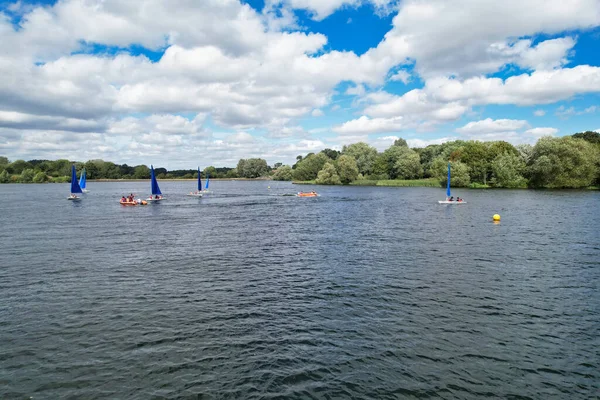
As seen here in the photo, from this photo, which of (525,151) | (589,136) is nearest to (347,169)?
(525,151)

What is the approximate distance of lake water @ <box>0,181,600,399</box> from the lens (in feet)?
47.4

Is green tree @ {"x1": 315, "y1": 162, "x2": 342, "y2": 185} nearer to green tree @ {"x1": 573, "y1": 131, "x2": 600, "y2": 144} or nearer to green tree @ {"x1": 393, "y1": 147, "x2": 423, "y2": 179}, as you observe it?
green tree @ {"x1": 393, "y1": 147, "x2": 423, "y2": 179}

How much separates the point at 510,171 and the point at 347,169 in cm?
→ 7504

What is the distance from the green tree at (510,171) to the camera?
13612 cm

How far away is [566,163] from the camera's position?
126312mm

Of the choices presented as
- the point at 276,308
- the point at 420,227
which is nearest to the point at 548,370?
the point at 276,308

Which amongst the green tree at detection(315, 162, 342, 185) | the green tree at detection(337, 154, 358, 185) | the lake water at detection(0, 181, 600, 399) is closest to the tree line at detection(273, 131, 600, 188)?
the green tree at detection(337, 154, 358, 185)

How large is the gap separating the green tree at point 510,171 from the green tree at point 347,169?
66.7m

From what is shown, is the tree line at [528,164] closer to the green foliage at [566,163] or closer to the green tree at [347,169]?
the green foliage at [566,163]

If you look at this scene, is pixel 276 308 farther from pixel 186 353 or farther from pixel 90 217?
pixel 90 217

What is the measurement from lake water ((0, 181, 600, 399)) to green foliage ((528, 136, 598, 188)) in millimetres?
103002

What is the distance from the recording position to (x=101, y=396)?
44.4ft

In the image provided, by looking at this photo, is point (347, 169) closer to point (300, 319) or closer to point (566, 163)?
point (566, 163)

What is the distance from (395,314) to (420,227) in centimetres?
3370
